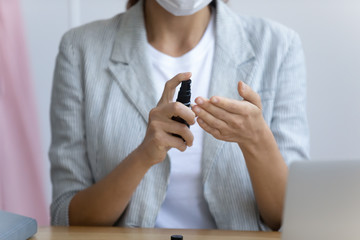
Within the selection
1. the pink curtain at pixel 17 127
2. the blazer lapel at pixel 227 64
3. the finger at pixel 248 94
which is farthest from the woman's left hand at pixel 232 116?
the pink curtain at pixel 17 127

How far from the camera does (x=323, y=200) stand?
1.90 feet

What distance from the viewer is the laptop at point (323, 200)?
0.57 meters

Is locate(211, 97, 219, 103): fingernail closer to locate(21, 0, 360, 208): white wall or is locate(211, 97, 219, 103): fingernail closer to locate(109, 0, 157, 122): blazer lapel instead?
locate(109, 0, 157, 122): blazer lapel

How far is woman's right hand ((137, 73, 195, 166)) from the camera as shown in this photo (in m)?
0.89

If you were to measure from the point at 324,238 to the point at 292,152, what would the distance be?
54 centimetres

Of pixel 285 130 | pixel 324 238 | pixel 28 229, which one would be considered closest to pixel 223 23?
pixel 285 130

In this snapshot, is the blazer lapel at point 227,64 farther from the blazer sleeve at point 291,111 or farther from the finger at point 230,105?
the finger at point 230,105

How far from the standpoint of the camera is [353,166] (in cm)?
57

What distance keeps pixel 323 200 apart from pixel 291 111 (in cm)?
59

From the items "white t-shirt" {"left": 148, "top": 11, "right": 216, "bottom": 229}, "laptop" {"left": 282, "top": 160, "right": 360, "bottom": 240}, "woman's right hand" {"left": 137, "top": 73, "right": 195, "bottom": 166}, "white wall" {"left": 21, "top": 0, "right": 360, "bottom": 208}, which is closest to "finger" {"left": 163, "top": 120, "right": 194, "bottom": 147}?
"woman's right hand" {"left": 137, "top": 73, "right": 195, "bottom": 166}

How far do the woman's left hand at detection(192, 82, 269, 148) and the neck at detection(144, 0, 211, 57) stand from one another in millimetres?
349

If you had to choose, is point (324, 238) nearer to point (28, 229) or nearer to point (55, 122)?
point (28, 229)

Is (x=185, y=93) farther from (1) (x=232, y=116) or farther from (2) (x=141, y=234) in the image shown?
(2) (x=141, y=234)

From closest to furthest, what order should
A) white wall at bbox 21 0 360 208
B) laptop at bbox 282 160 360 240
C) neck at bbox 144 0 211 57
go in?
laptop at bbox 282 160 360 240, neck at bbox 144 0 211 57, white wall at bbox 21 0 360 208
